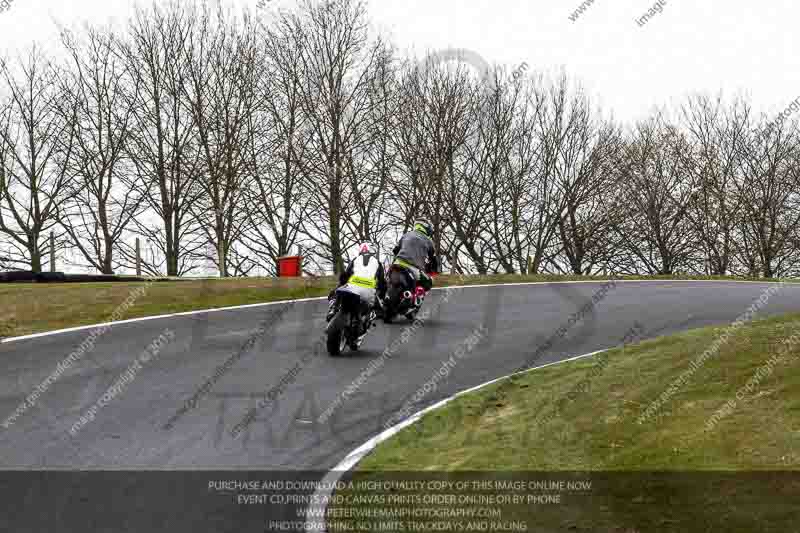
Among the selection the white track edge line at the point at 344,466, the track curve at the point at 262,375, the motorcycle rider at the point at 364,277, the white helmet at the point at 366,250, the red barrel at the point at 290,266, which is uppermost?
the red barrel at the point at 290,266

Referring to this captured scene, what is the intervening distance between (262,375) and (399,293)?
4311 millimetres

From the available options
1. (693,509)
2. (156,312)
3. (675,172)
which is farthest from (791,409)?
(675,172)

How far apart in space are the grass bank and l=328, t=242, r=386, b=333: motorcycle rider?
530cm

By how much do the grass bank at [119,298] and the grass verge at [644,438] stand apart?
8.19 metres

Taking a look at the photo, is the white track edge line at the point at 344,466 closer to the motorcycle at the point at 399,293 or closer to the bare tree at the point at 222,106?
the motorcycle at the point at 399,293

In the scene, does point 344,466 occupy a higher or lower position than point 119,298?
lower

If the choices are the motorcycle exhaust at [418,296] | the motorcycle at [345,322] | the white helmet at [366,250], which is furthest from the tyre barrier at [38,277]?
the white helmet at [366,250]

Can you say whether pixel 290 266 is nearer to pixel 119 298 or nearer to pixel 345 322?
pixel 119 298

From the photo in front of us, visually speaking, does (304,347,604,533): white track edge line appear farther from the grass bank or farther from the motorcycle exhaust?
the grass bank

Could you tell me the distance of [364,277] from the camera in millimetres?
12695

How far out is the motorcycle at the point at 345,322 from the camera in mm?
12492

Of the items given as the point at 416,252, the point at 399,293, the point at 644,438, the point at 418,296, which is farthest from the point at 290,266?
the point at 644,438

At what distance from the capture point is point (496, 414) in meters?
9.66

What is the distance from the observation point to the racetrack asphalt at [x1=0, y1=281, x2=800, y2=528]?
8.15 meters
